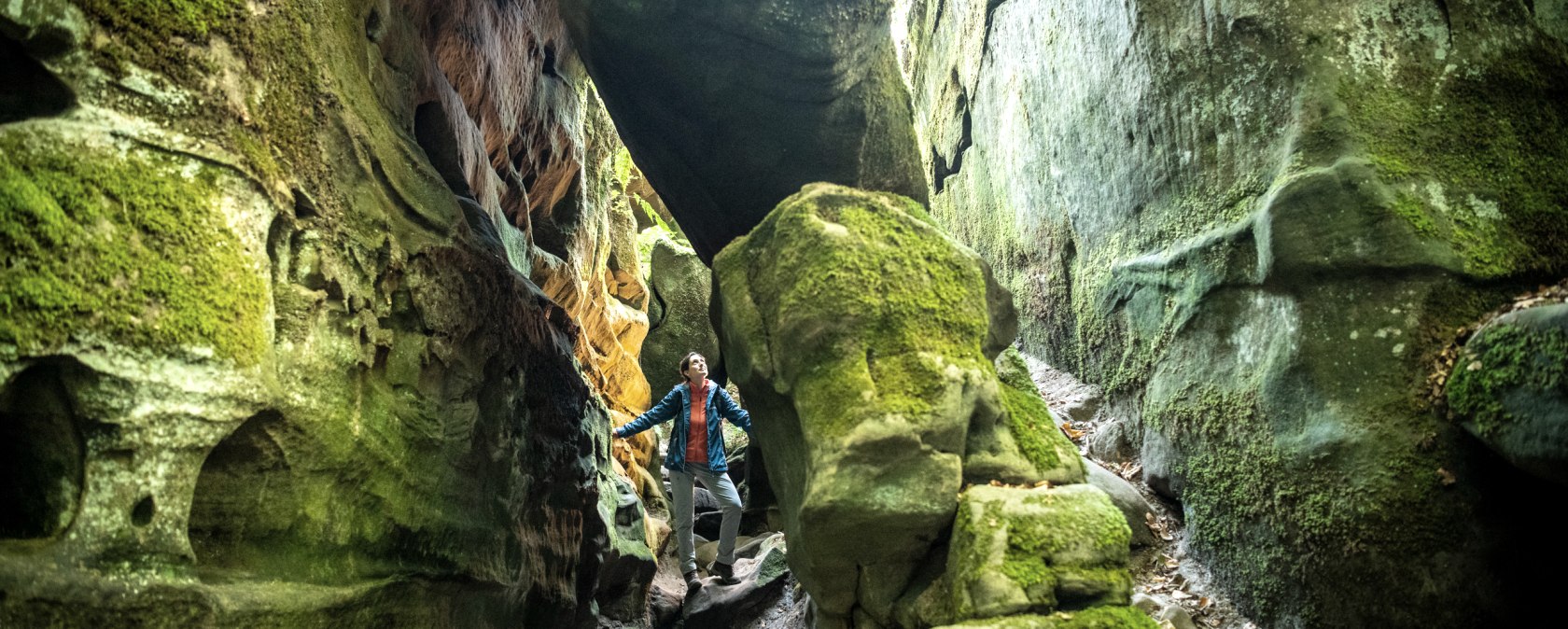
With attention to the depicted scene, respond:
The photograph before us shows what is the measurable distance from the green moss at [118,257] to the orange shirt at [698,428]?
4.48 metres

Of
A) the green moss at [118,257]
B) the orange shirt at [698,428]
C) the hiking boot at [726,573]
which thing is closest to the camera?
the green moss at [118,257]

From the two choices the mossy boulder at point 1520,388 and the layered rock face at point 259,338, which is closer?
the layered rock face at point 259,338

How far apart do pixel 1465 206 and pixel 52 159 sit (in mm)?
8165

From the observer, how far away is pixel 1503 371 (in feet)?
14.5

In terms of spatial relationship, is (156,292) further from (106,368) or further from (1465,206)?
(1465,206)

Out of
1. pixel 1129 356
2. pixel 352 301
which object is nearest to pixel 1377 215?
pixel 1129 356

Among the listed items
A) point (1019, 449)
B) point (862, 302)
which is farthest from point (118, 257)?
point (1019, 449)

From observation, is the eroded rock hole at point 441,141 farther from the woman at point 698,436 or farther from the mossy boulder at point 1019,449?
the mossy boulder at point 1019,449

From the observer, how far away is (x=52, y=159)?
3.44 m

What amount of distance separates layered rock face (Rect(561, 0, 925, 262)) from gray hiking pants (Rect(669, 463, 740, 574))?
2951mm

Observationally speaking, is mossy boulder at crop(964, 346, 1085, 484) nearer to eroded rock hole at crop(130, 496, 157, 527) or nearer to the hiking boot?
the hiking boot

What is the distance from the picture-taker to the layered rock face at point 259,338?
3352 mm

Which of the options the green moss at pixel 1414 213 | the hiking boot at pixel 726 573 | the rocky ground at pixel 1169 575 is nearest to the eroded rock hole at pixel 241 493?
the hiking boot at pixel 726 573

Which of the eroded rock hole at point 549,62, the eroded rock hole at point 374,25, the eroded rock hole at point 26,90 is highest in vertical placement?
the eroded rock hole at point 549,62
